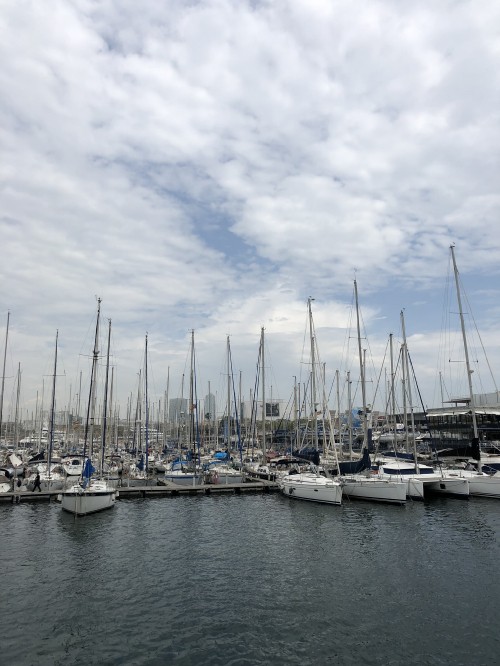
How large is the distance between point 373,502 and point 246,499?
11.7 m

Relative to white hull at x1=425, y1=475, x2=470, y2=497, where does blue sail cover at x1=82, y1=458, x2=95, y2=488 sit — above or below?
above

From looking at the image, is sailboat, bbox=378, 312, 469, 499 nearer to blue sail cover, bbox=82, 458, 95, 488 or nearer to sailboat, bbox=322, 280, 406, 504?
sailboat, bbox=322, 280, 406, 504

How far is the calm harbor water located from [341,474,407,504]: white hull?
3.70 m

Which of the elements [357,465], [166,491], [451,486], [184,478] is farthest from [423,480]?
[184,478]

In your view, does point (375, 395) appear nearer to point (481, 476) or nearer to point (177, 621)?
point (481, 476)

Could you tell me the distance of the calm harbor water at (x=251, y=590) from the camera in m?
14.8

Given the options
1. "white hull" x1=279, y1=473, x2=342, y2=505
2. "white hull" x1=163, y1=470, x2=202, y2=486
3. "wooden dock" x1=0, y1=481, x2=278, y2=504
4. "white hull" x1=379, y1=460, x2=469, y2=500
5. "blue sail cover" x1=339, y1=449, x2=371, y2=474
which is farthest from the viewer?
"white hull" x1=163, y1=470, x2=202, y2=486

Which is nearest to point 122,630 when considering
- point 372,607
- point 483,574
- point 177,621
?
point 177,621

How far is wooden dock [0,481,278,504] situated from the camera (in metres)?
40.3

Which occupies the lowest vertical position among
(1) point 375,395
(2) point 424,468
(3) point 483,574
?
(3) point 483,574

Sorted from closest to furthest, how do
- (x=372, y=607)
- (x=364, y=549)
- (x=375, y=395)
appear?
A: (x=372, y=607), (x=364, y=549), (x=375, y=395)

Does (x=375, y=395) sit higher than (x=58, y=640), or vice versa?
(x=375, y=395)

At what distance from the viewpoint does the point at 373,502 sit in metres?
39.8

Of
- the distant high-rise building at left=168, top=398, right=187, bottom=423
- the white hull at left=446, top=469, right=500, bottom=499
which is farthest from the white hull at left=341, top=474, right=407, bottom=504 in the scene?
the distant high-rise building at left=168, top=398, right=187, bottom=423
